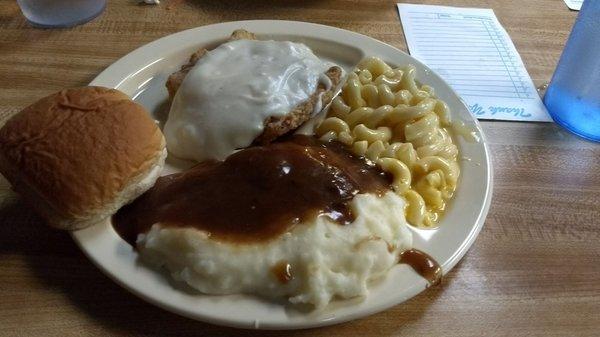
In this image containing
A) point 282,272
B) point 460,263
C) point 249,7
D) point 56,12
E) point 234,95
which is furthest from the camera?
point 249,7

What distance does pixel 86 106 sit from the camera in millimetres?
1621

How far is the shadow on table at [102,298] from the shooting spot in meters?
1.47

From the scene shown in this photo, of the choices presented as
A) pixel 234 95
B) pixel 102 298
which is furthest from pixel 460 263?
pixel 102 298

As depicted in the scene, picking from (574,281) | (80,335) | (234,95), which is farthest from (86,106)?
(574,281)

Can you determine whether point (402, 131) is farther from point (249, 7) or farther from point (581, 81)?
point (249, 7)

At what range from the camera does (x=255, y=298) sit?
1412 millimetres

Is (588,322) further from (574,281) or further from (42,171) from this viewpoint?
(42,171)

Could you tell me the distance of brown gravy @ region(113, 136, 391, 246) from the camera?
1482 mm

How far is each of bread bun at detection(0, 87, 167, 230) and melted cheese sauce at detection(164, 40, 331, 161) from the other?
0.77ft

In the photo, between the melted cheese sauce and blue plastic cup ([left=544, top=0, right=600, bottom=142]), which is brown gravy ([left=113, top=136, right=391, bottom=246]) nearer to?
the melted cheese sauce

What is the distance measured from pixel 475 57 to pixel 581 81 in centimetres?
65

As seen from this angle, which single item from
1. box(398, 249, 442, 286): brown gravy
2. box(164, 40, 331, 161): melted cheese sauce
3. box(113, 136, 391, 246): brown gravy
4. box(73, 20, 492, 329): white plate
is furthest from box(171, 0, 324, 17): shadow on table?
box(398, 249, 442, 286): brown gravy

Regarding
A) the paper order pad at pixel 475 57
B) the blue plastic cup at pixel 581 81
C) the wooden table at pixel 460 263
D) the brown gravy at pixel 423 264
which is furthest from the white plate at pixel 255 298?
the blue plastic cup at pixel 581 81

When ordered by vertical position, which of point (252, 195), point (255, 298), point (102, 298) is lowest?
point (102, 298)
